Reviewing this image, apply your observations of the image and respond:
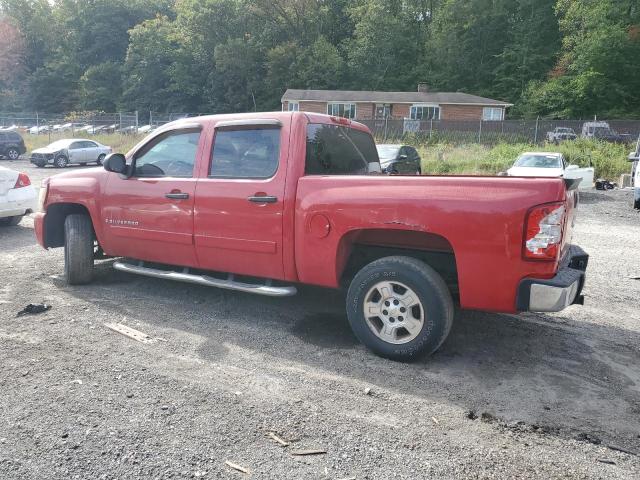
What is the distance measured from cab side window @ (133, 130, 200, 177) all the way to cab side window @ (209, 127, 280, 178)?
0.94ft

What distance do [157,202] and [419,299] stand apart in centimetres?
279

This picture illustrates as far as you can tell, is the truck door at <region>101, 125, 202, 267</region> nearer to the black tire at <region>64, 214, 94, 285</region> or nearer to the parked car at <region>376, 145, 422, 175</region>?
the black tire at <region>64, 214, 94, 285</region>

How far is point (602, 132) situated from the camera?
2803cm

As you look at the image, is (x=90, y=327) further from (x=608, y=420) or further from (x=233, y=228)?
(x=608, y=420)

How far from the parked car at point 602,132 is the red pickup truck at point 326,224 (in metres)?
26.4

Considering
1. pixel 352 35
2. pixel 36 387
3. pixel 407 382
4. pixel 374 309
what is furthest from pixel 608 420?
pixel 352 35

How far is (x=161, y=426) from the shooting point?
3092mm

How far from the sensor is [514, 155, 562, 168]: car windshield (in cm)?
1720

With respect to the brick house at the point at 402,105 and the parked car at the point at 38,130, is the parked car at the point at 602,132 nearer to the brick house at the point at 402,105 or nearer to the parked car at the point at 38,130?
the brick house at the point at 402,105

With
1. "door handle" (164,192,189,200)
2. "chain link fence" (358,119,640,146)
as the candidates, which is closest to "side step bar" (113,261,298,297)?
"door handle" (164,192,189,200)

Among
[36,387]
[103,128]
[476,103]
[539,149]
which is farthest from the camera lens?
[476,103]

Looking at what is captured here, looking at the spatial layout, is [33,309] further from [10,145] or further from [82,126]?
[82,126]

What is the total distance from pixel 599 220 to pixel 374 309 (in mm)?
10219

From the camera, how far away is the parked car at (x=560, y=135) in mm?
26984
